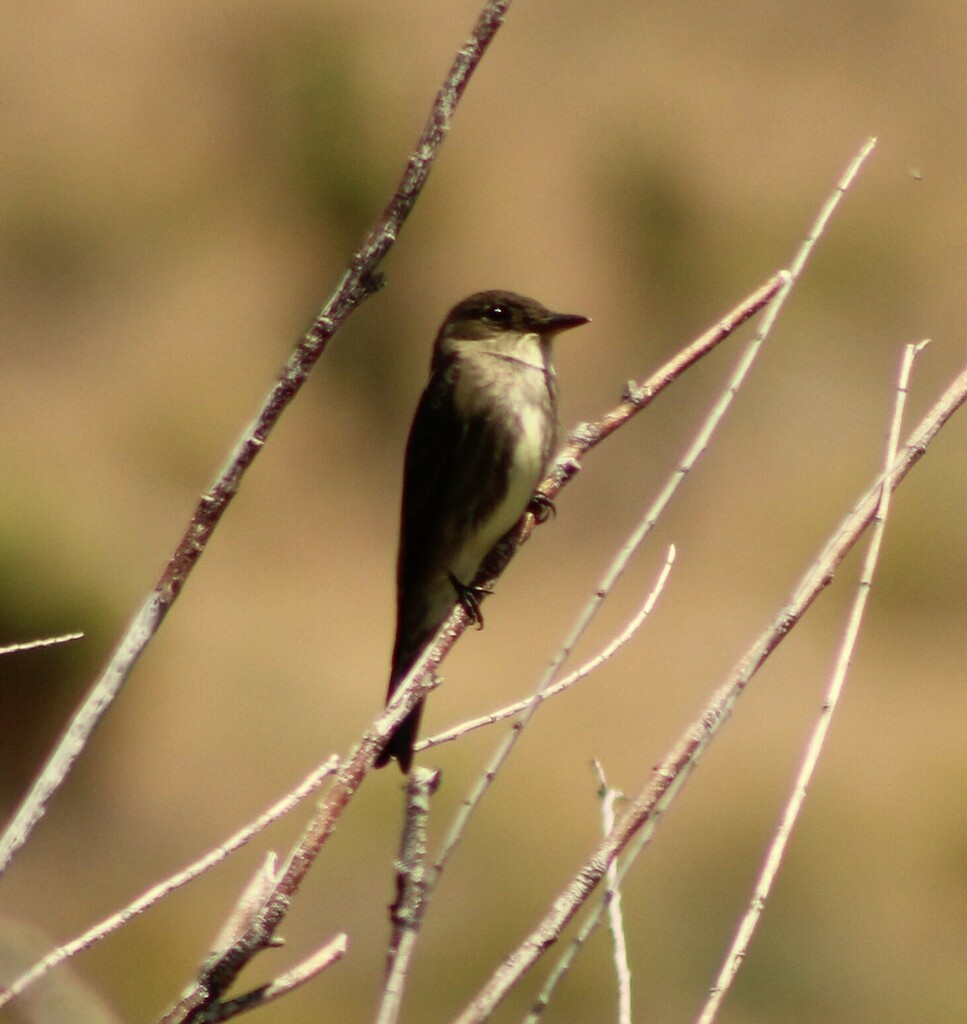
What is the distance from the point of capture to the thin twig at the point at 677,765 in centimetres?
155

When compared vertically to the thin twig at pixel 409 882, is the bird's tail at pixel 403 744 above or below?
below

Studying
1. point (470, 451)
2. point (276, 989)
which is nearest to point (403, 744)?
point (470, 451)

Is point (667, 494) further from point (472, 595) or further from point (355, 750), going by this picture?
point (472, 595)

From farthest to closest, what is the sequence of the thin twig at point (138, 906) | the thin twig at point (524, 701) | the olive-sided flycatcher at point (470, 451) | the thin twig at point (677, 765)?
the olive-sided flycatcher at point (470, 451), the thin twig at point (524, 701), the thin twig at point (677, 765), the thin twig at point (138, 906)

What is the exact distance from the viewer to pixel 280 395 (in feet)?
5.01

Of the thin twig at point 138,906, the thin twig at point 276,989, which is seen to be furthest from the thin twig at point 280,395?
the thin twig at point 276,989

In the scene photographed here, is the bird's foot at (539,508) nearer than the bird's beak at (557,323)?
Yes

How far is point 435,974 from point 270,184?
201 inches

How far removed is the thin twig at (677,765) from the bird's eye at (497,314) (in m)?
2.22

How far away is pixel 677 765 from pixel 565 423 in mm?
6692

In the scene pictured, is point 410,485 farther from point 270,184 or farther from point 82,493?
point 270,184

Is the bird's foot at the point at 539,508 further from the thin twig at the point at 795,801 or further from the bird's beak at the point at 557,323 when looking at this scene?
the thin twig at the point at 795,801

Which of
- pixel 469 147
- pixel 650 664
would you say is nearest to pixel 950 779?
pixel 650 664

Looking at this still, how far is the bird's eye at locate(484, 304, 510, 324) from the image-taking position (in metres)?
4.09
